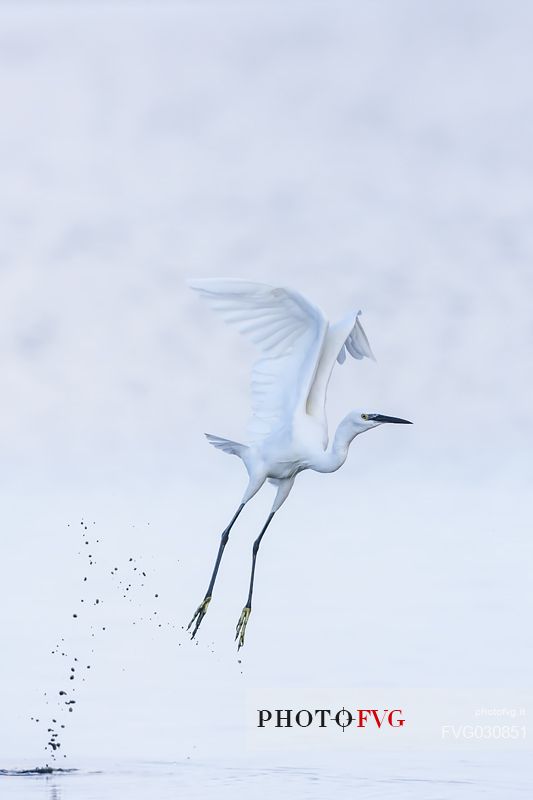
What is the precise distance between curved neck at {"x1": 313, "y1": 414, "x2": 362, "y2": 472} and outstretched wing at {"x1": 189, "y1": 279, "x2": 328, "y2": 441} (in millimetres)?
340

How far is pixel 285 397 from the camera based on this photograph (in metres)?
10.6

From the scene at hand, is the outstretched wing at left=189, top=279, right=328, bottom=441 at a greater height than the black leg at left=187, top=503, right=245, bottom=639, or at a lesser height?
greater

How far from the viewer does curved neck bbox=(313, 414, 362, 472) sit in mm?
10391

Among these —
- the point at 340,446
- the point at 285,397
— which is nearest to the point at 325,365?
the point at 285,397

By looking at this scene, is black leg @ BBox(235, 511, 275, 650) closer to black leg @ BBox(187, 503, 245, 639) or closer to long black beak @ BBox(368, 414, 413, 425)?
black leg @ BBox(187, 503, 245, 639)

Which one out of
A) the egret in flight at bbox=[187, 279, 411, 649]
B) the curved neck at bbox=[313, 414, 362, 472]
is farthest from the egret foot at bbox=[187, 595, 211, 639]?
the curved neck at bbox=[313, 414, 362, 472]

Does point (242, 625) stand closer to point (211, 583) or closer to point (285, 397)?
point (211, 583)

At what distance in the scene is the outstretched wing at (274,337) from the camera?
33.2 ft

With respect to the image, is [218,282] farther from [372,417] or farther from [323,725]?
[323,725]

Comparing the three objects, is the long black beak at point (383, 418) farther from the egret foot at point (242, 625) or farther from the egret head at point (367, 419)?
the egret foot at point (242, 625)

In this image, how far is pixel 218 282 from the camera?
32.8 feet

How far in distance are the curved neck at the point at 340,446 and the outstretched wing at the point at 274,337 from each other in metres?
0.34

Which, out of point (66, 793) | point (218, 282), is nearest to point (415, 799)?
point (66, 793)

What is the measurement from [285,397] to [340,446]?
0.57 m
